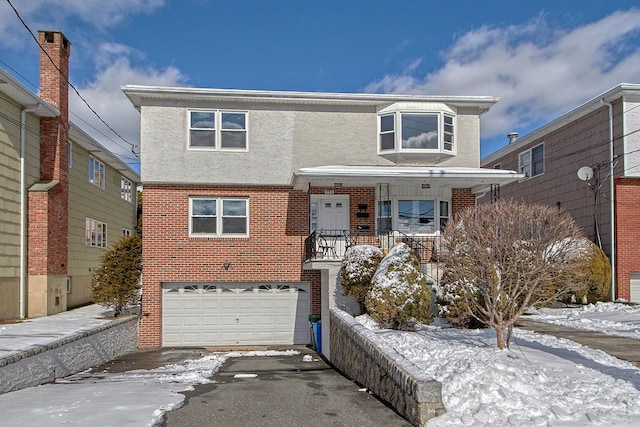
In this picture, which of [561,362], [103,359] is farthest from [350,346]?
[103,359]

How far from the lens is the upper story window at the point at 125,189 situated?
28.9 meters

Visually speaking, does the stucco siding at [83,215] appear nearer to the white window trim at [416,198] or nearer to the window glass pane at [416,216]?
the white window trim at [416,198]

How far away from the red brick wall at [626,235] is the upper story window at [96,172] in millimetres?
21046

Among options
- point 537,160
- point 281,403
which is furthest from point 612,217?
point 281,403

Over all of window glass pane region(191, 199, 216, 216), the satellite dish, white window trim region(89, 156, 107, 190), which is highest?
white window trim region(89, 156, 107, 190)

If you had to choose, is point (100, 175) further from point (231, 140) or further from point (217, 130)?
point (231, 140)

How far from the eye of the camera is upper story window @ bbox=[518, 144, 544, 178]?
2414 centimetres

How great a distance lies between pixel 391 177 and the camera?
15938 mm

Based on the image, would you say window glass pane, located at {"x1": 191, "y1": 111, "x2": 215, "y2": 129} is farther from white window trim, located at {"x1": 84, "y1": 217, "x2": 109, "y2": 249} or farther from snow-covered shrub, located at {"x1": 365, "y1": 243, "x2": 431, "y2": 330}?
white window trim, located at {"x1": 84, "y1": 217, "x2": 109, "y2": 249}

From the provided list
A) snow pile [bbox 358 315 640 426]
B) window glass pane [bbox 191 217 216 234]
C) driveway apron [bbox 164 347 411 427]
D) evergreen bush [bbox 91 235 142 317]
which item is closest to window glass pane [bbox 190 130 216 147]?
window glass pane [bbox 191 217 216 234]

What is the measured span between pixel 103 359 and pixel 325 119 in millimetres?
9829

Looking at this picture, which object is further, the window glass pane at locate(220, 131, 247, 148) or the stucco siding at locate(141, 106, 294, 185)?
the window glass pane at locate(220, 131, 247, 148)

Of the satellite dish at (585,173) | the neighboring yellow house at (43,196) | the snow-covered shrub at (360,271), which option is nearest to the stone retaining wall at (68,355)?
the neighboring yellow house at (43,196)

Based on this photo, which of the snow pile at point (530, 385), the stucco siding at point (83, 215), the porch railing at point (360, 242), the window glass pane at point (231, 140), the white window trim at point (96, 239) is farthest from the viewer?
the white window trim at point (96, 239)
